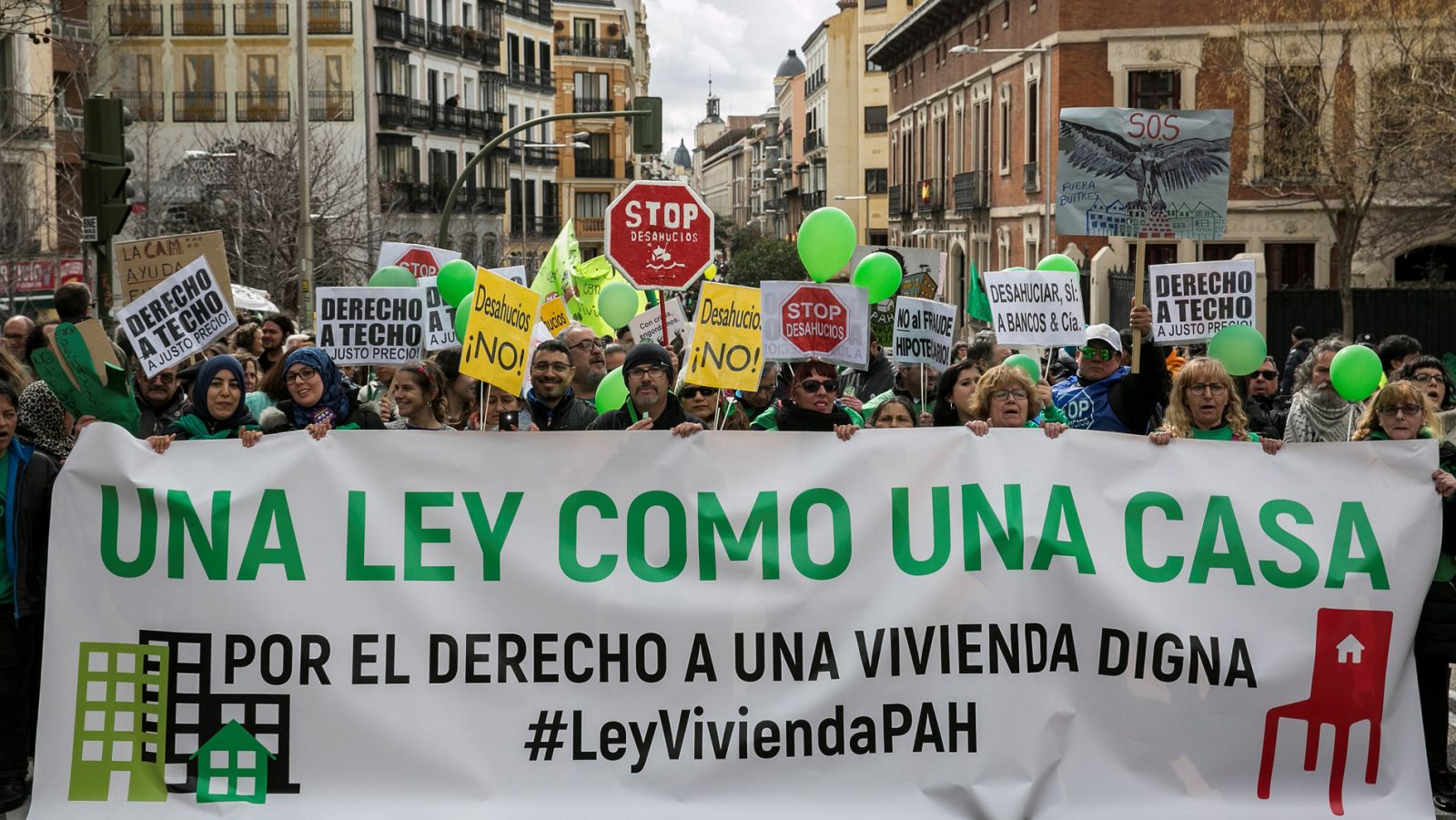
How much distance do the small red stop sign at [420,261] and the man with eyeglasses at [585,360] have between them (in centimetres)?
287

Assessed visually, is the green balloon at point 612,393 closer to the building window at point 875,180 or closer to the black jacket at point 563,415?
the black jacket at point 563,415

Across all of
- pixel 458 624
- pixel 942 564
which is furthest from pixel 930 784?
pixel 458 624

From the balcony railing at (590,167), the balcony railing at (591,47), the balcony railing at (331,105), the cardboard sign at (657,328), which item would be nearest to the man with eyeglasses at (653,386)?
the cardboard sign at (657,328)

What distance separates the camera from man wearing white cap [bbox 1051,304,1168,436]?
8.44 m

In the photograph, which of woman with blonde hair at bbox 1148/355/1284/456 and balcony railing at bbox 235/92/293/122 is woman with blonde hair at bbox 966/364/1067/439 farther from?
balcony railing at bbox 235/92/293/122

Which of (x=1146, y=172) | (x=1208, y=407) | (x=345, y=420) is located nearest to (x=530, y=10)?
(x=1146, y=172)

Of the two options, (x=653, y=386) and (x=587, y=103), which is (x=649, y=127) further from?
(x=587, y=103)

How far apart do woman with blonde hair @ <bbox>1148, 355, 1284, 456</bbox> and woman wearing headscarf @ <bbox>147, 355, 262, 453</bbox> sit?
382cm

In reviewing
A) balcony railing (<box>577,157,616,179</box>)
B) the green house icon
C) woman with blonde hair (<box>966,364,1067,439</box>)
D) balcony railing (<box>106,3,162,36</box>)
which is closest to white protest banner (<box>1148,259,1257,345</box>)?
woman with blonde hair (<box>966,364,1067,439</box>)

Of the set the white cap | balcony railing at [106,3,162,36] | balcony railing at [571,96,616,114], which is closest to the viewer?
the white cap

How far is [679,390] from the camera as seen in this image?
8.04 m

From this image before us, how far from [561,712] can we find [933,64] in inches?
2052

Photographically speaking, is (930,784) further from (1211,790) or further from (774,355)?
(774,355)

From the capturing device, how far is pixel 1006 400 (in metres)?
7.29
